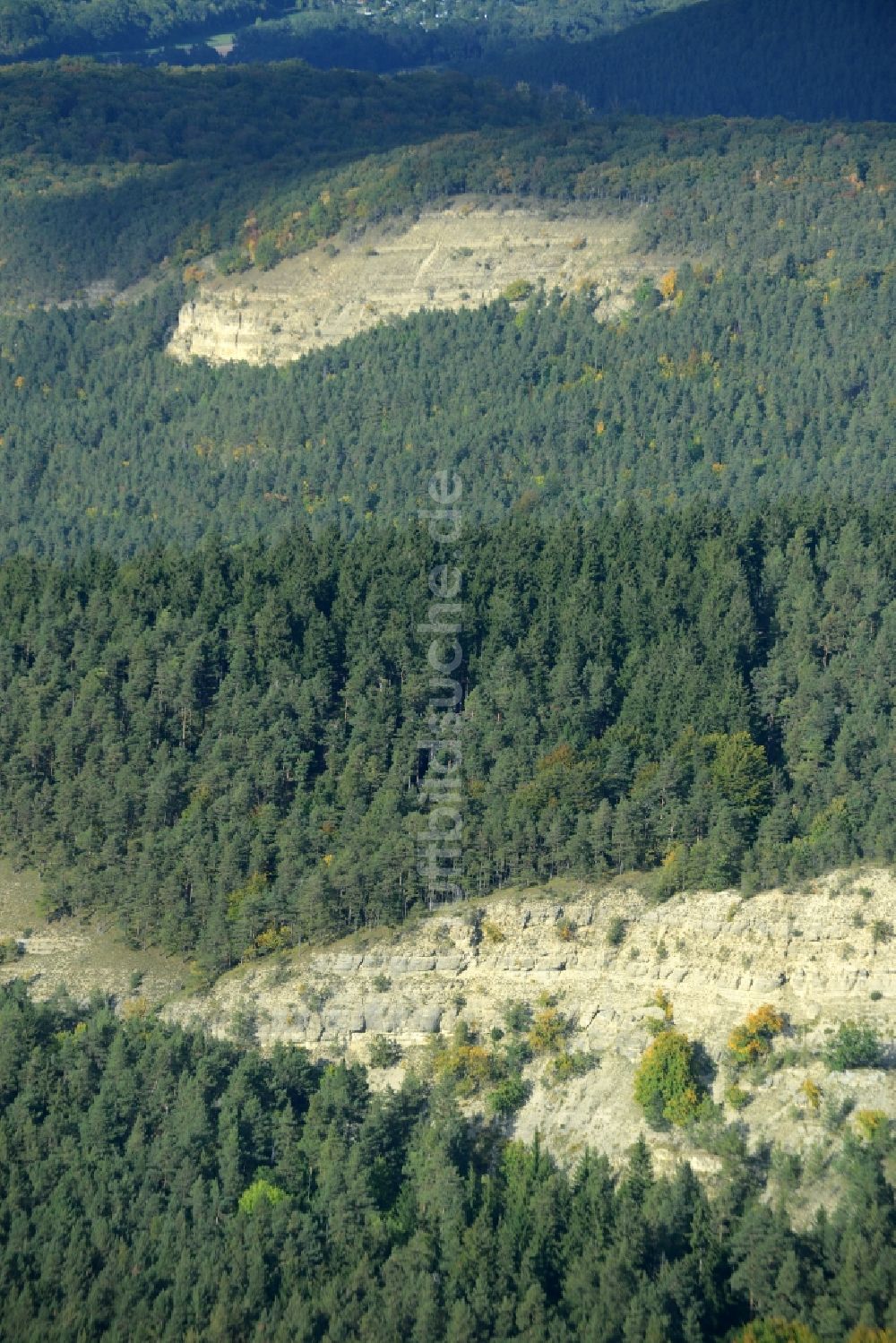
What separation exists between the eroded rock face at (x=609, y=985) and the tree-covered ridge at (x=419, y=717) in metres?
2.27

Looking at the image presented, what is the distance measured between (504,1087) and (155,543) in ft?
245

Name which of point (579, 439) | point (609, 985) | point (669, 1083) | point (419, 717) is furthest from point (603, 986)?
point (579, 439)

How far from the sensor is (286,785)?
137000 mm

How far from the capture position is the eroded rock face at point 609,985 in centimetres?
11425

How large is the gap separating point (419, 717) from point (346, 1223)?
33.4m

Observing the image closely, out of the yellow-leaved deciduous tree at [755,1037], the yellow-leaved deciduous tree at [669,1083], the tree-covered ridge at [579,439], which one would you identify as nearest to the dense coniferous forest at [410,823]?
the yellow-leaved deciduous tree at [669,1083]

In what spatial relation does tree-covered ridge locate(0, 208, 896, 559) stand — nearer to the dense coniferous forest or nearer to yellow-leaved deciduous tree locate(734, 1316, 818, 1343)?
the dense coniferous forest

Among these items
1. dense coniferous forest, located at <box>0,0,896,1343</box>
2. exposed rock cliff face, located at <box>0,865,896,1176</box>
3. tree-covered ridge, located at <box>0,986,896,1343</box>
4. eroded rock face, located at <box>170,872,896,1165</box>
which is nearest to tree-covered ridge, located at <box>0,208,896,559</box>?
dense coniferous forest, located at <box>0,0,896,1343</box>

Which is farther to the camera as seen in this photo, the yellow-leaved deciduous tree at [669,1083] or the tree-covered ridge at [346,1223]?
the yellow-leaved deciduous tree at [669,1083]

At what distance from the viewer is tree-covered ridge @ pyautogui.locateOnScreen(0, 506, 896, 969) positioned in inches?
4993

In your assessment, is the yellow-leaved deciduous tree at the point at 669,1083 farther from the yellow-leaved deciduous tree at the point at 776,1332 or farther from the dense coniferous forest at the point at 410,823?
the yellow-leaved deciduous tree at the point at 776,1332

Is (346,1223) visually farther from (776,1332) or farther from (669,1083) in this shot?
(776,1332)

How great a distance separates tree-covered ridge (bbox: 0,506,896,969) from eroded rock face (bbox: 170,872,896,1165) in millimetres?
2266

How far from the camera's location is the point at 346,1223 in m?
114
